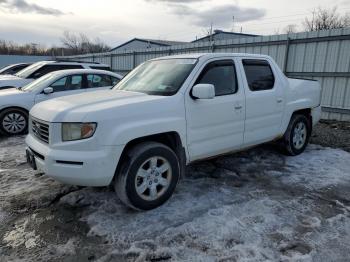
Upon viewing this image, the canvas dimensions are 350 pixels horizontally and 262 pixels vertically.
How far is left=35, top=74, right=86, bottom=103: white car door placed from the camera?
25.0 ft

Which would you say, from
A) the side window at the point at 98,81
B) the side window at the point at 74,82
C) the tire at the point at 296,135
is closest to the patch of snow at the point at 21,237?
the tire at the point at 296,135

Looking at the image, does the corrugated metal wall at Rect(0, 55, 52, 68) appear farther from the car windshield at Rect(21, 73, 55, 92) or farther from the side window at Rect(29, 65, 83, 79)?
the car windshield at Rect(21, 73, 55, 92)

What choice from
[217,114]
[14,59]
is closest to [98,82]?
[217,114]

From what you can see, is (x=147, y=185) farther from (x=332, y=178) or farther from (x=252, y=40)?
(x=252, y=40)

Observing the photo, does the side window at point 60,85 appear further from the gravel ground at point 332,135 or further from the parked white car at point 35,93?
the gravel ground at point 332,135

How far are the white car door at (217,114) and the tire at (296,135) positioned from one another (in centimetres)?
148

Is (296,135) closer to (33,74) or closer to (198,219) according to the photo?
(198,219)

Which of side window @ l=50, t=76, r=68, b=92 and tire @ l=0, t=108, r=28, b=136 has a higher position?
side window @ l=50, t=76, r=68, b=92

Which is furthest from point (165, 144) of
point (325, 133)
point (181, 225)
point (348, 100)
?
point (348, 100)

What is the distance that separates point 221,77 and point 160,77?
2.83 ft

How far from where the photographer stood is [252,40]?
34.9 ft

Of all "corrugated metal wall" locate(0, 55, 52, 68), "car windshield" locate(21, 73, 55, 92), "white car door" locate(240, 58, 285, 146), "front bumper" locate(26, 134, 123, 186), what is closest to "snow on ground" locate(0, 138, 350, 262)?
"front bumper" locate(26, 134, 123, 186)

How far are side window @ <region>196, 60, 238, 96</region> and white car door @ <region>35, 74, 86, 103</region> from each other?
4.81m

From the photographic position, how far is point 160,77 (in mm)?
4242
